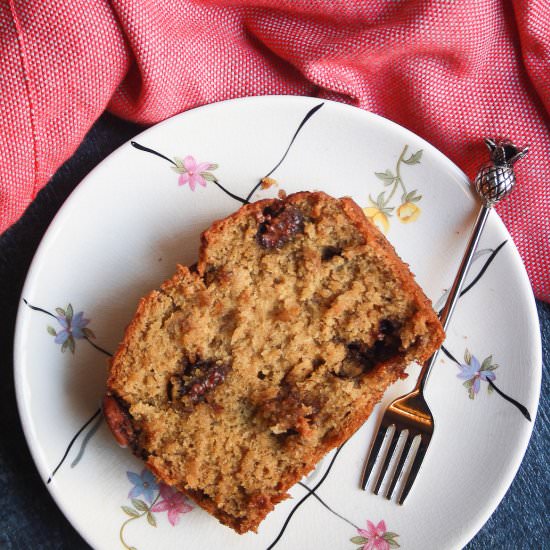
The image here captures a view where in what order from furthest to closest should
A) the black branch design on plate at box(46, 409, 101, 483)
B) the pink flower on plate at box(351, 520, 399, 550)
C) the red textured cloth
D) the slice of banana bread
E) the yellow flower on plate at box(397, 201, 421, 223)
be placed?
1. the yellow flower on plate at box(397, 201, 421, 223)
2. the pink flower on plate at box(351, 520, 399, 550)
3. the black branch design on plate at box(46, 409, 101, 483)
4. the red textured cloth
5. the slice of banana bread

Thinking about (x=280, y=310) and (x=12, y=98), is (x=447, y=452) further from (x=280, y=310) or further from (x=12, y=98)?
(x=12, y=98)

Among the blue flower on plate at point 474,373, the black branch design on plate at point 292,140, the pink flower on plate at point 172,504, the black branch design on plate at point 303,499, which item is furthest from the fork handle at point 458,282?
the pink flower on plate at point 172,504

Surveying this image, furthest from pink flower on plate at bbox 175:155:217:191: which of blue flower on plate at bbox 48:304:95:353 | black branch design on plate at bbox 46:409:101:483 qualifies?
black branch design on plate at bbox 46:409:101:483

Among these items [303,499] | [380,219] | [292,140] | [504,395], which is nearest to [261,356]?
[303,499]

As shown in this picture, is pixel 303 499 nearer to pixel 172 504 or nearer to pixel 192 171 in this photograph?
pixel 172 504

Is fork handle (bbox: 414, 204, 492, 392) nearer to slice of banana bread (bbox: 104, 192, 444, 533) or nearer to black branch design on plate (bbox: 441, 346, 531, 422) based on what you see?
black branch design on plate (bbox: 441, 346, 531, 422)
